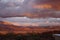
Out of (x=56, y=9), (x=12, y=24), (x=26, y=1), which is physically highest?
(x=26, y=1)

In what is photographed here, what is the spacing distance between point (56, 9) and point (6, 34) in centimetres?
91

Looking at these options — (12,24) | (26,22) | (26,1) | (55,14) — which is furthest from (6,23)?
(55,14)

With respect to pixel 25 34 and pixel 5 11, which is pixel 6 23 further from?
pixel 25 34

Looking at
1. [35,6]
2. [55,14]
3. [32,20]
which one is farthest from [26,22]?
[55,14]

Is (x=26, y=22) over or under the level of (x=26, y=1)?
under

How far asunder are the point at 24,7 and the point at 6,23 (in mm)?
396

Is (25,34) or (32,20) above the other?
(32,20)

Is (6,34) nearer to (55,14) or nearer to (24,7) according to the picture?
(24,7)

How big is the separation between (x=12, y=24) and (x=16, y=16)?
15 cm

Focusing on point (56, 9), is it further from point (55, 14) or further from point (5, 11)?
point (5, 11)

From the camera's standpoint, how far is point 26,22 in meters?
2.43

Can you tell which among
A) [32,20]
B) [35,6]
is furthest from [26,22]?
[35,6]

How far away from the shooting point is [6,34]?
7.89 feet

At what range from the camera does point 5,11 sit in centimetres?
244
